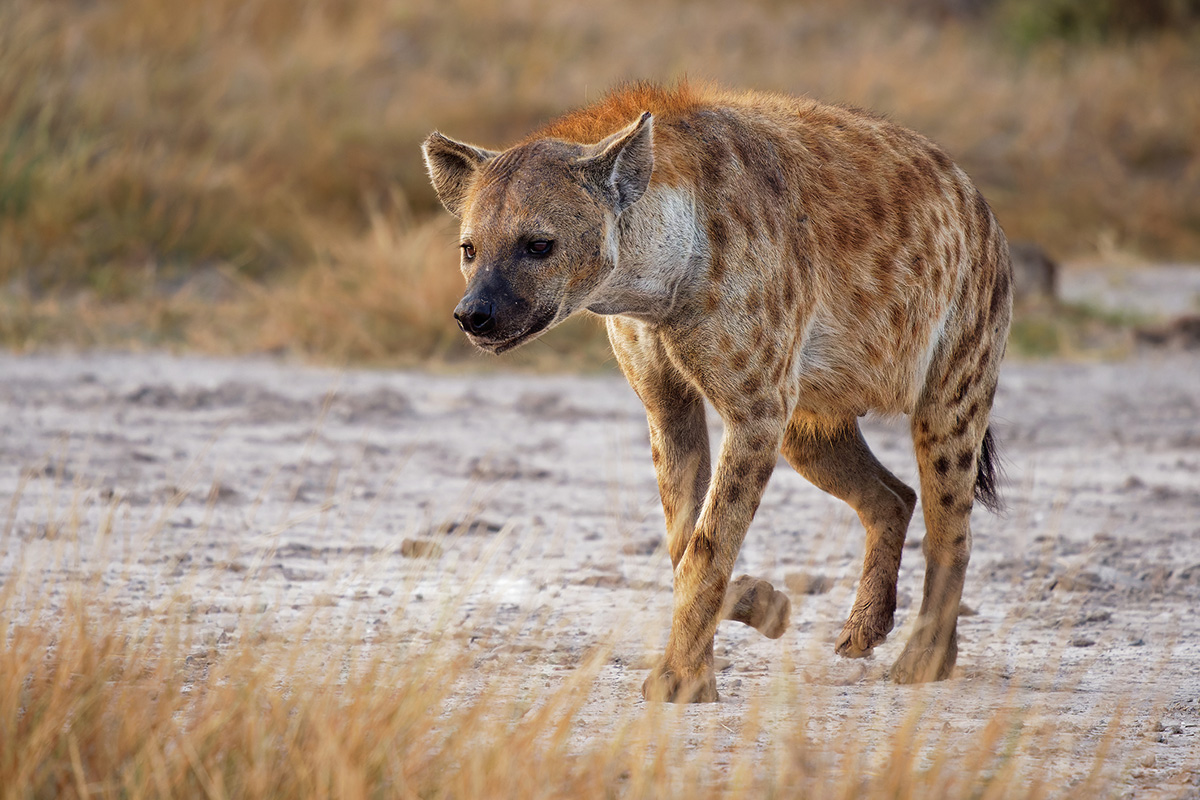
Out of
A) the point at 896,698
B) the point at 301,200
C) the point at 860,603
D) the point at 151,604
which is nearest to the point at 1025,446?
the point at 860,603

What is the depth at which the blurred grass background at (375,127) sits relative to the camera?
8.45 meters

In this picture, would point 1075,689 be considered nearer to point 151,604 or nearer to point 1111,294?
point 151,604

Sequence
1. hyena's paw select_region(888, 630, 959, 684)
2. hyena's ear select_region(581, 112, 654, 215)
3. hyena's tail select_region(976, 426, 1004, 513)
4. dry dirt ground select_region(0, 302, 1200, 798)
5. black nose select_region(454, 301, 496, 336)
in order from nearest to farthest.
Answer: black nose select_region(454, 301, 496, 336) → hyena's ear select_region(581, 112, 654, 215) → dry dirt ground select_region(0, 302, 1200, 798) → hyena's paw select_region(888, 630, 959, 684) → hyena's tail select_region(976, 426, 1004, 513)

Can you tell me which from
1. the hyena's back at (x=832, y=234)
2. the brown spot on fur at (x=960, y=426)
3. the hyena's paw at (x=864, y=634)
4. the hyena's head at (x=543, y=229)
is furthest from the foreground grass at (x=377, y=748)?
the brown spot on fur at (x=960, y=426)

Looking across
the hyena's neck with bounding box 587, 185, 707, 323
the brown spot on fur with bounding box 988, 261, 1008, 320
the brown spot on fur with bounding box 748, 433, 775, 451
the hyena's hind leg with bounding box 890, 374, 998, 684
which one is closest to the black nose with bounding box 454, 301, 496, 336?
the hyena's neck with bounding box 587, 185, 707, 323

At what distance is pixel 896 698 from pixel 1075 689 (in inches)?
15.8

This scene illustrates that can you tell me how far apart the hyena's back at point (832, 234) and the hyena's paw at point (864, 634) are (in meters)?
0.51

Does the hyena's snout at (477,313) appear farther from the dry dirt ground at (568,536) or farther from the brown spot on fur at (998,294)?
the brown spot on fur at (998,294)

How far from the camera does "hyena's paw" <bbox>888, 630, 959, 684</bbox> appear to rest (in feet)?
11.8

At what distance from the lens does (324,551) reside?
4.56m

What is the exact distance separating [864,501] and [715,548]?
0.80 meters

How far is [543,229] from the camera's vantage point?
3.05 metres

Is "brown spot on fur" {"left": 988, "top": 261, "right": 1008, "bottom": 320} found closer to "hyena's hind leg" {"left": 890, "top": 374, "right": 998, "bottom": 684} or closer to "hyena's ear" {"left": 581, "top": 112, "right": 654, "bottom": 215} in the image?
"hyena's hind leg" {"left": 890, "top": 374, "right": 998, "bottom": 684}

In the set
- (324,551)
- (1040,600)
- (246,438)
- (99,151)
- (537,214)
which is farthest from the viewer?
(99,151)
